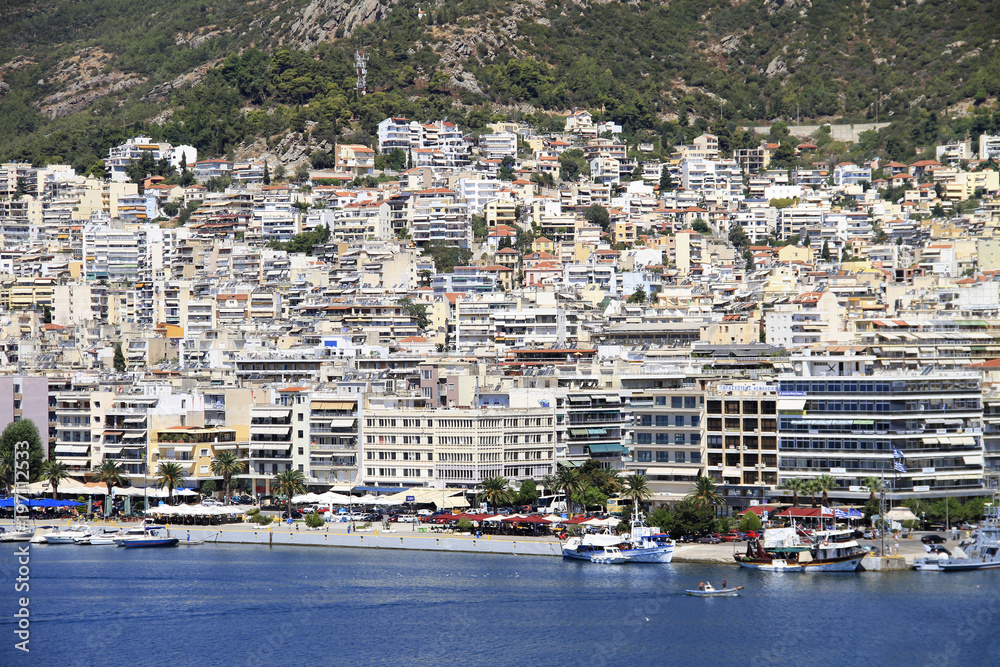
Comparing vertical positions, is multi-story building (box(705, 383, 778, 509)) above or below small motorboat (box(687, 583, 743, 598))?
above

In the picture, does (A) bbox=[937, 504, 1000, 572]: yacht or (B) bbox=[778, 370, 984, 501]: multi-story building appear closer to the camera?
(A) bbox=[937, 504, 1000, 572]: yacht

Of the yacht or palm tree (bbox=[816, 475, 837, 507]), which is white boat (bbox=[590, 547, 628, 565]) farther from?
the yacht

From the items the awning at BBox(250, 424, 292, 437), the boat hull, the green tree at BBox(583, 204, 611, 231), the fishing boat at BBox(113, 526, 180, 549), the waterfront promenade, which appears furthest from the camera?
the green tree at BBox(583, 204, 611, 231)

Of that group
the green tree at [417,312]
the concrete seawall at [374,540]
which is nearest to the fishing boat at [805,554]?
the concrete seawall at [374,540]

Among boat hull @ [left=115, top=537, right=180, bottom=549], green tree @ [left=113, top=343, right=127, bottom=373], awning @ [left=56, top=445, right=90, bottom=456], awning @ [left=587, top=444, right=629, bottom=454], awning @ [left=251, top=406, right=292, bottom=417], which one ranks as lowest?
boat hull @ [left=115, top=537, right=180, bottom=549]

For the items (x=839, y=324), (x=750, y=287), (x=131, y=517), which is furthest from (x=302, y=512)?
(x=750, y=287)

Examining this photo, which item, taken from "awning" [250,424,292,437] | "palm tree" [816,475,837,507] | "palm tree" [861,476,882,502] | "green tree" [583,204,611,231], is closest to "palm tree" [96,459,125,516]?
"awning" [250,424,292,437]

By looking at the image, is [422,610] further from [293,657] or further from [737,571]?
[737,571]
